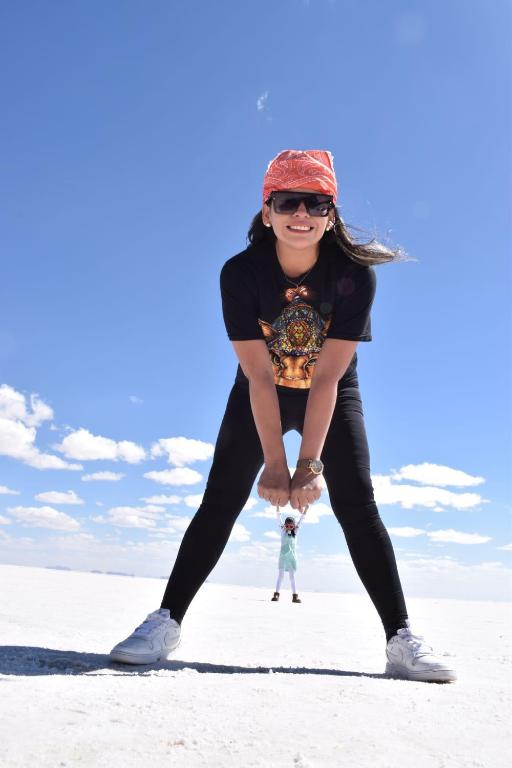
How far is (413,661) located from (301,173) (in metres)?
2.40

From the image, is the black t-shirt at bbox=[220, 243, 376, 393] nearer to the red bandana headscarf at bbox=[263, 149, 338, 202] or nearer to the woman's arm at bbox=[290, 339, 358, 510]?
the woman's arm at bbox=[290, 339, 358, 510]

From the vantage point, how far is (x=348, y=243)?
3.51 m

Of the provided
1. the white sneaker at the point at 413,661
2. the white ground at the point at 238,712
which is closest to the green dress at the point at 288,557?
the white ground at the point at 238,712

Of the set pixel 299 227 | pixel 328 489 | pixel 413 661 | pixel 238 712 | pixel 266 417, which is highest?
pixel 299 227

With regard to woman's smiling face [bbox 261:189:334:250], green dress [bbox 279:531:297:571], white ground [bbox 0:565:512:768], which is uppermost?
woman's smiling face [bbox 261:189:334:250]

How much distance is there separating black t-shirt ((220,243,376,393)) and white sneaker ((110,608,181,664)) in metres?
1.35

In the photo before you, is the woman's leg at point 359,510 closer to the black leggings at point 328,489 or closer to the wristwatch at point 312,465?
the black leggings at point 328,489

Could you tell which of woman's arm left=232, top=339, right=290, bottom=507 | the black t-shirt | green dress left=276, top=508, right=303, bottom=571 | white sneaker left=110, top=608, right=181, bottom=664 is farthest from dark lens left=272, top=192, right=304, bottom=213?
green dress left=276, top=508, right=303, bottom=571

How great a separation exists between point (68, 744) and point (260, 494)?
163cm

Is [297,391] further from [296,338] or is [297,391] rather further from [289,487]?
[289,487]

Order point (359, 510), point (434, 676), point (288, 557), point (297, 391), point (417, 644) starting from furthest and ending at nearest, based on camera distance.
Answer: point (288, 557) → point (297, 391) → point (359, 510) → point (417, 644) → point (434, 676)

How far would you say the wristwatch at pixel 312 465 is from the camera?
3.13 m

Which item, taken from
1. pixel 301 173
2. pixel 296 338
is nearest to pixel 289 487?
pixel 296 338

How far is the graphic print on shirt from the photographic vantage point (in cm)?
341
